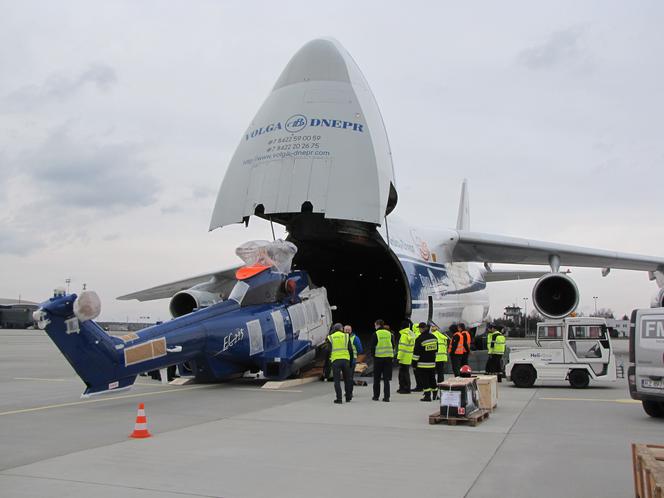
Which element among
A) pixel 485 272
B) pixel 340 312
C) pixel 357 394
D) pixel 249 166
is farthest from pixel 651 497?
pixel 485 272

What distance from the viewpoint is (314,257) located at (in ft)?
59.5

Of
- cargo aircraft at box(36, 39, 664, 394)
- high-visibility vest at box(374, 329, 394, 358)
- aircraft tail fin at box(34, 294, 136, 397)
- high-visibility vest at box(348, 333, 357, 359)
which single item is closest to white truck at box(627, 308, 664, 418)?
high-visibility vest at box(374, 329, 394, 358)

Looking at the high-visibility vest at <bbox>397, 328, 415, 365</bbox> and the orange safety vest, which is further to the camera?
the orange safety vest

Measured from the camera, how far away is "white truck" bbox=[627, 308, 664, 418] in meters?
8.83

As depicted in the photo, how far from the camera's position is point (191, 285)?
68.4 ft

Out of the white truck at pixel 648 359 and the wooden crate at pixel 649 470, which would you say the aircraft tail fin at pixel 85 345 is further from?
the white truck at pixel 648 359

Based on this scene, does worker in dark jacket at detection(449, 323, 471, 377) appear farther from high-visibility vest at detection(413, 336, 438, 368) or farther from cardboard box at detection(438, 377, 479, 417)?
cardboard box at detection(438, 377, 479, 417)

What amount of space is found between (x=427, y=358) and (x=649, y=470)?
7.79m

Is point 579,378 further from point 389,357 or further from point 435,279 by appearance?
point 435,279

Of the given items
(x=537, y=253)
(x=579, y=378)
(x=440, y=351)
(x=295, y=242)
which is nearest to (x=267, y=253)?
(x=295, y=242)

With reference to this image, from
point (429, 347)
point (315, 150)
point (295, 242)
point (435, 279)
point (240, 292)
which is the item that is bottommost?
point (429, 347)

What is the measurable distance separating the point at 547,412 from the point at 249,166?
7905 mm

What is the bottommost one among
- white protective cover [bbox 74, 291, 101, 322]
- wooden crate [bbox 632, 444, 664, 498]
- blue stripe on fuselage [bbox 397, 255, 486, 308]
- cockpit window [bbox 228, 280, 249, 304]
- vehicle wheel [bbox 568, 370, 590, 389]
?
vehicle wheel [bbox 568, 370, 590, 389]

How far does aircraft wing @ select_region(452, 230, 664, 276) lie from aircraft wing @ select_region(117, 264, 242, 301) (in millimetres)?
7773
